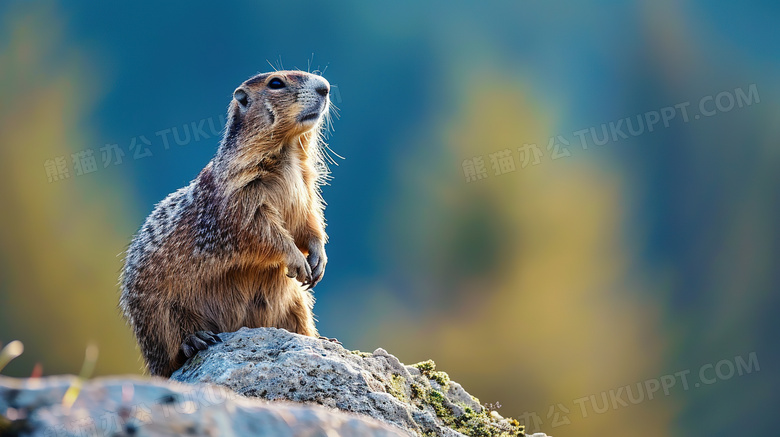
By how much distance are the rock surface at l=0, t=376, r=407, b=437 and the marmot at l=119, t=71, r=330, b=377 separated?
14.4 feet

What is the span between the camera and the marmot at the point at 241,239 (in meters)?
7.35

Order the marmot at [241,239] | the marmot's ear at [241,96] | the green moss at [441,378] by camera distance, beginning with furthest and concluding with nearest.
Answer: the marmot's ear at [241,96]
the marmot at [241,239]
the green moss at [441,378]

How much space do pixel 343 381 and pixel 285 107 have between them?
3402 mm

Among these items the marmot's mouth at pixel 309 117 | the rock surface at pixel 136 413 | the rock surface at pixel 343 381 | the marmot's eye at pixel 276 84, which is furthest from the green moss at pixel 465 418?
the marmot's eye at pixel 276 84

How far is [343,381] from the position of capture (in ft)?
18.1

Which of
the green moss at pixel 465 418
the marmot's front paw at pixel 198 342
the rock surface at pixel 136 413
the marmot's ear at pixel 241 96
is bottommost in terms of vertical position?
the green moss at pixel 465 418

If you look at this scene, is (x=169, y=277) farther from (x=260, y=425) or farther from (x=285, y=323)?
(x=260, y=425)

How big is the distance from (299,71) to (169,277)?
2.60 metres

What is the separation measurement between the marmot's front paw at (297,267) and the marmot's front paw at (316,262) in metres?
0.22

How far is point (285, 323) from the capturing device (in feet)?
26.0

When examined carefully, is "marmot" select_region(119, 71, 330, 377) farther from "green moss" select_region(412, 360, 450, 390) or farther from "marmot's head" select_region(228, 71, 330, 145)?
"green moss" select_region(412, 360, 450, 390)

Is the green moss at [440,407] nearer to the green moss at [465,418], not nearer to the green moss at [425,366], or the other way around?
the green moss at [465,418]

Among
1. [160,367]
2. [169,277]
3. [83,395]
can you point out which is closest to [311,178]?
[169,277]

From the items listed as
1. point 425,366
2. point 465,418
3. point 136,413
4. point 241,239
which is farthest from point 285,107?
point 136,413
